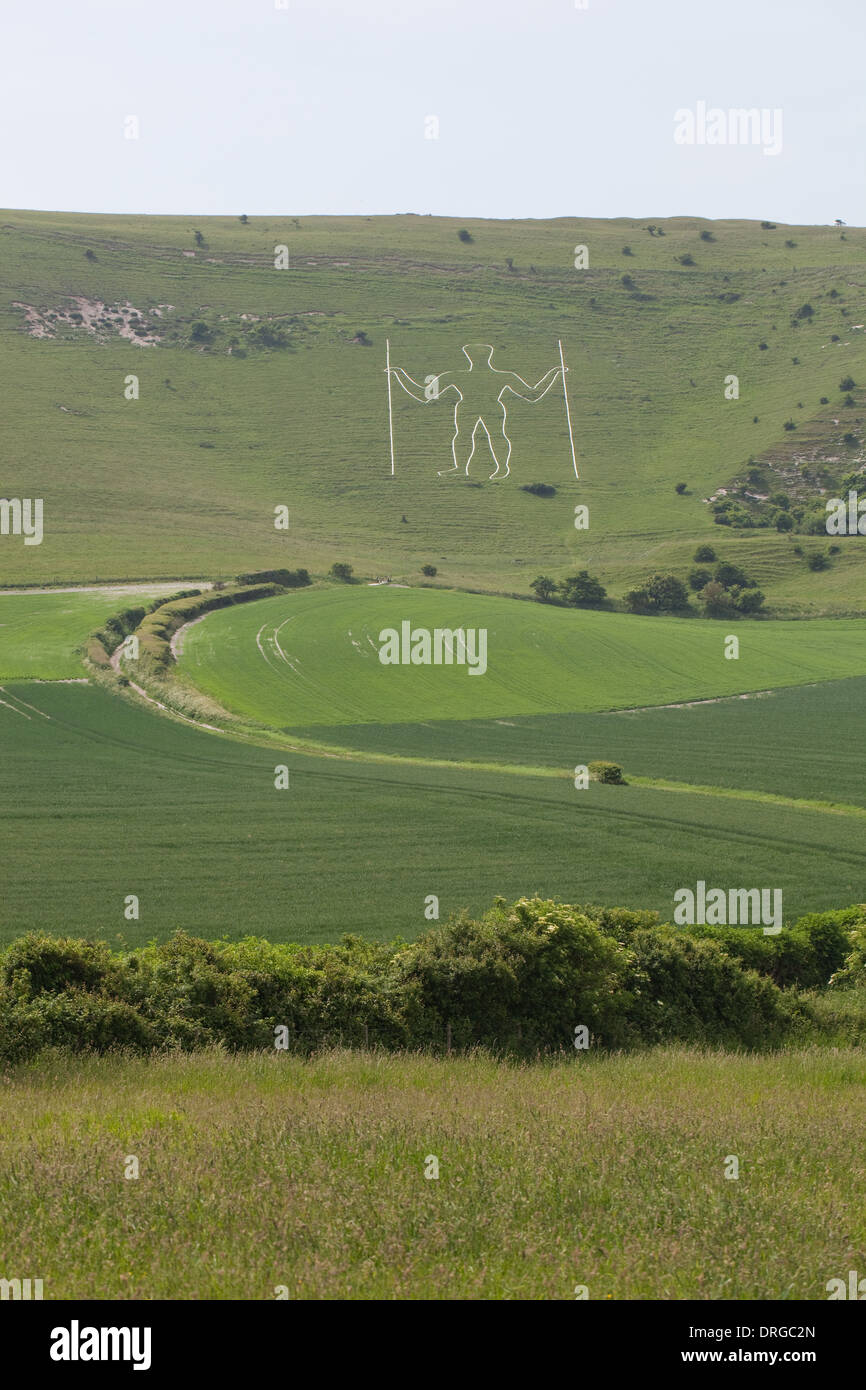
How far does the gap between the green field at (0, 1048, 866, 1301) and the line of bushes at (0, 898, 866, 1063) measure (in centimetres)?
401

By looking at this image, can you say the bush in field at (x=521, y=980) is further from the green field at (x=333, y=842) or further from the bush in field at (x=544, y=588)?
the bush in field at (x=544, y=588)

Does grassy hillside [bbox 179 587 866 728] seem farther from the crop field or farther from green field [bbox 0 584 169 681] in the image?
green field [bbox 0 584 169 681]

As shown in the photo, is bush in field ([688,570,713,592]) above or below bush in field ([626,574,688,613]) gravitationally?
above

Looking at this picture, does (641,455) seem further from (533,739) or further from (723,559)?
(533,739)

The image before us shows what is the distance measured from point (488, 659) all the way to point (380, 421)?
92.5 m

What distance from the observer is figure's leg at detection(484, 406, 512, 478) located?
5940 inches

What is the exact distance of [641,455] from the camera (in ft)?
520

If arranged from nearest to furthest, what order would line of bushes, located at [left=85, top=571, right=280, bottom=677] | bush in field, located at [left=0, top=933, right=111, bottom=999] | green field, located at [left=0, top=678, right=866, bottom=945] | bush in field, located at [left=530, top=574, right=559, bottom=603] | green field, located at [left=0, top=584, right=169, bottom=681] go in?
bush in field, located at [left=0, top=933, right=111, bottom=999] < green field, located at [left=0, top=678, right=866, bottom=945] < green field, located at [left=0, top=584, right=169, bottom=681] < line of bushes, located at [left=85, top=571, right=280, bottom=677] < bush in field, located at [left=530, top=574, right=559, bottom=603]

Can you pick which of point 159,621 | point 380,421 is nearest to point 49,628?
point 159,621

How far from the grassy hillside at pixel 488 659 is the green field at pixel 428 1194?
5227 centimetres

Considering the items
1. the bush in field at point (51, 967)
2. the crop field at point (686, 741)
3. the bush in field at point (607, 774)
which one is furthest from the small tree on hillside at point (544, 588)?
the bush in field at point (51, 967)

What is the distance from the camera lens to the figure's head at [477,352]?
175875 millimetres

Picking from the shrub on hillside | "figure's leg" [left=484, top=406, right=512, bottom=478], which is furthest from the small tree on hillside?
"figure's leg" [left=484, top=406, right=512, bottom=478]

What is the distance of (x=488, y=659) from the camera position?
78500mm
